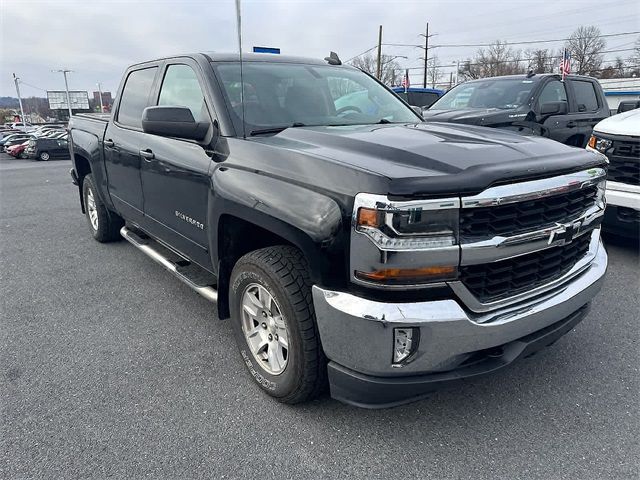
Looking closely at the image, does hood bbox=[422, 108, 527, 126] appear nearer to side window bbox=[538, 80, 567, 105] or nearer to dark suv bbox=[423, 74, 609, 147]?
dark suv bbox=[423, 74, 609, 147]

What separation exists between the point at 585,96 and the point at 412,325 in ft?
25.2

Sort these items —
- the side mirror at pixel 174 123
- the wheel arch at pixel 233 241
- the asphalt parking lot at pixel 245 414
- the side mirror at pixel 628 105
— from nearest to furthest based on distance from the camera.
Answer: the asphalt parking lot at pixel 245 414 → the wheel arch at pixel 233 241 → the side mirror at pixel 174 123 → the side mirror at pixel 628 105

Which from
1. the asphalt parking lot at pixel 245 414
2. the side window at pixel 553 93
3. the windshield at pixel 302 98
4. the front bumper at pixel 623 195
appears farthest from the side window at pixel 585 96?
the windshield at pixel 302 98

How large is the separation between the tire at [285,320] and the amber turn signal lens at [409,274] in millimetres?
440

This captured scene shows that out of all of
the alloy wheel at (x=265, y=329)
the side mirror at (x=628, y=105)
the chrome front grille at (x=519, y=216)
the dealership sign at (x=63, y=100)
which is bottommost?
the alloy wheel at (x=265, y=329)

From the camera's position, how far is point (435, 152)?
2.20m

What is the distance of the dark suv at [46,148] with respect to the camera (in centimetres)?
2641

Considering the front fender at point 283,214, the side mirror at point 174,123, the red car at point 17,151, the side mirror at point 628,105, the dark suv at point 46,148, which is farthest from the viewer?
the red car at point 17,151

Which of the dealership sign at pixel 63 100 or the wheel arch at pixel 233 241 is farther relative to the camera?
the dealership sign at pixel 63 100

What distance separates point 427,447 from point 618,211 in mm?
3454

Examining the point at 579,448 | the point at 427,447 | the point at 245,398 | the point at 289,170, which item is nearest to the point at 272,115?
the point at 289,170

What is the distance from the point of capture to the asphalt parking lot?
83.9 inches

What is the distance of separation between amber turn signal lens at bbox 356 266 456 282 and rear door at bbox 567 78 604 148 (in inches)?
264

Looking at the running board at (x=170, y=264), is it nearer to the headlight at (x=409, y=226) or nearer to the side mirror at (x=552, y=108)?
the headlight at (x=409, y=226)
